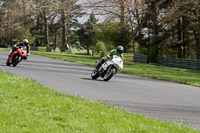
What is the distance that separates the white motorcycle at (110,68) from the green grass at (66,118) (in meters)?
5.61

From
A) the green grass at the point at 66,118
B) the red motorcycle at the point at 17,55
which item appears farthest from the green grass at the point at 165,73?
the green grass at the point at 66,118

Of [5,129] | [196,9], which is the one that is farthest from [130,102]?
[196,9]

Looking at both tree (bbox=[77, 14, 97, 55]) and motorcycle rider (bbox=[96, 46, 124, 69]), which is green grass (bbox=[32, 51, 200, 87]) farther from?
tree (bbox=[77, 14, 97, 55])

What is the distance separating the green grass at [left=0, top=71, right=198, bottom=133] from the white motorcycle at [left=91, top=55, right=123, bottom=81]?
5610 mm

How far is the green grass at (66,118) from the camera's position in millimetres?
5880

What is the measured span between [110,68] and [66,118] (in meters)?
8.35

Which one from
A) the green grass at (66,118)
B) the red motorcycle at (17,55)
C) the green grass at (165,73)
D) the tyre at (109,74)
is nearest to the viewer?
the green grass at (66,118)

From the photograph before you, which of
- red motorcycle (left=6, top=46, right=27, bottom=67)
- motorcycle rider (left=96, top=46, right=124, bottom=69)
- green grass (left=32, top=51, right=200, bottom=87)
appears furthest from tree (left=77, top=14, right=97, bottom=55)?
motorcycle rider (left=96, top=46, right=124, bottom=69)

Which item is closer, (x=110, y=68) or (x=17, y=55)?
(x=110, y=68)

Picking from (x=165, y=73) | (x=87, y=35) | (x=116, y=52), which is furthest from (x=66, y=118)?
(x=87, y=35)

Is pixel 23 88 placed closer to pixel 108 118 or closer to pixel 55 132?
pixel 108 118

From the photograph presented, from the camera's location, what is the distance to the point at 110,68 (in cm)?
1482

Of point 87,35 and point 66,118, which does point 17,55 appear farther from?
point 87,35

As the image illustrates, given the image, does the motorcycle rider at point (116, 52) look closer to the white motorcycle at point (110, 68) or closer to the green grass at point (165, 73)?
the white motorcycle at point (110, 68)
